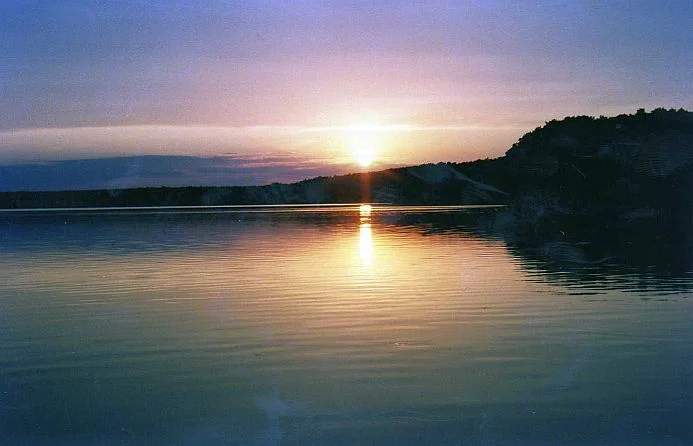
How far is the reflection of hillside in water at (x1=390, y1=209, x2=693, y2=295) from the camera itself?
25672 millimetres

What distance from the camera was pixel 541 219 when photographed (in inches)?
3073

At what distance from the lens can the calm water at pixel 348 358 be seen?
33.4ft

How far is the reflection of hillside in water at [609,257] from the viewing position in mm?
25672

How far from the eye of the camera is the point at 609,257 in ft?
117

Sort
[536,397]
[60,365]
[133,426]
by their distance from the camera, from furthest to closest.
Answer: [60,365] < [536,397] < [133,426]

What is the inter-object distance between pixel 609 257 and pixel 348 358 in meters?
24.7

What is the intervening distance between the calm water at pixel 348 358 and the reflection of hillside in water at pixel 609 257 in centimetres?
32

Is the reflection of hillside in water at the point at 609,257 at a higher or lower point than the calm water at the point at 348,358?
lower

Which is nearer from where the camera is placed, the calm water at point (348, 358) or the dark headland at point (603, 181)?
the calm water at point (348, 358)

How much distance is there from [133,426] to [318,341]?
5843 mm

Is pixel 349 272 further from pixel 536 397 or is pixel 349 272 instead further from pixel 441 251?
pixel 536 397

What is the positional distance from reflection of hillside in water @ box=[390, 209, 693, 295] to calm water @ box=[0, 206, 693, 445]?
0.32m

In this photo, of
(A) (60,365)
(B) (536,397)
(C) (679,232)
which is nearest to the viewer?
(B) (536,397)

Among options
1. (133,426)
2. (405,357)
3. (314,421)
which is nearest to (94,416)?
(133,426)
